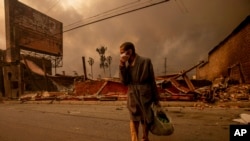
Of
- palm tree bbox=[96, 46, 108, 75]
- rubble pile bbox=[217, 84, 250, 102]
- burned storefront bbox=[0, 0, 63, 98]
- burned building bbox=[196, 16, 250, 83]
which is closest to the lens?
rubble pile bbox=[217, 84, 250, 102]

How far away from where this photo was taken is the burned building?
12849 mm

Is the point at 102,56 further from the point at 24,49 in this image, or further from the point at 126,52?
the point at 126,52

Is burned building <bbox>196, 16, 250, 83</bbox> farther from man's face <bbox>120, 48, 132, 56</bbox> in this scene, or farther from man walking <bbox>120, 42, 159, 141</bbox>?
man's face <bbox>120, 48, 132, 56</bbox>

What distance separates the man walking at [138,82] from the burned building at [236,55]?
11.1m

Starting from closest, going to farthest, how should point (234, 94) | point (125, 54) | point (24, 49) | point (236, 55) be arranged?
point (125, 54)
point (234, 94)
point (236, 55)
point (24, 49)

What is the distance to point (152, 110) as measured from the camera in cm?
271

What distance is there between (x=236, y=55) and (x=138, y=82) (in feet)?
49.2

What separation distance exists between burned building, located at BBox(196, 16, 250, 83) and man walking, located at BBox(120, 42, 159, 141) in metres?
11.1

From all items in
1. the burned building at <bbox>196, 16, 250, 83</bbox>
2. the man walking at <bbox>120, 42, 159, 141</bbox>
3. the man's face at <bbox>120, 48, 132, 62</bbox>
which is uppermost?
the burned building at <bbox>196, 16, 250, 83</bbox>

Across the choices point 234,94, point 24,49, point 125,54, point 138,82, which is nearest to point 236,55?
point 234,94

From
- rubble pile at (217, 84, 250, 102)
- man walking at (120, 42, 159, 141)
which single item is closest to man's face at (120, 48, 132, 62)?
man walking at (120, 42, 159, 141)

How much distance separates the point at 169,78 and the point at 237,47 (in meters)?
7.69

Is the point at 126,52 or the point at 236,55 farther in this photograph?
the point at 236,55

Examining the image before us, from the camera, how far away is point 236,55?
1517 cm
